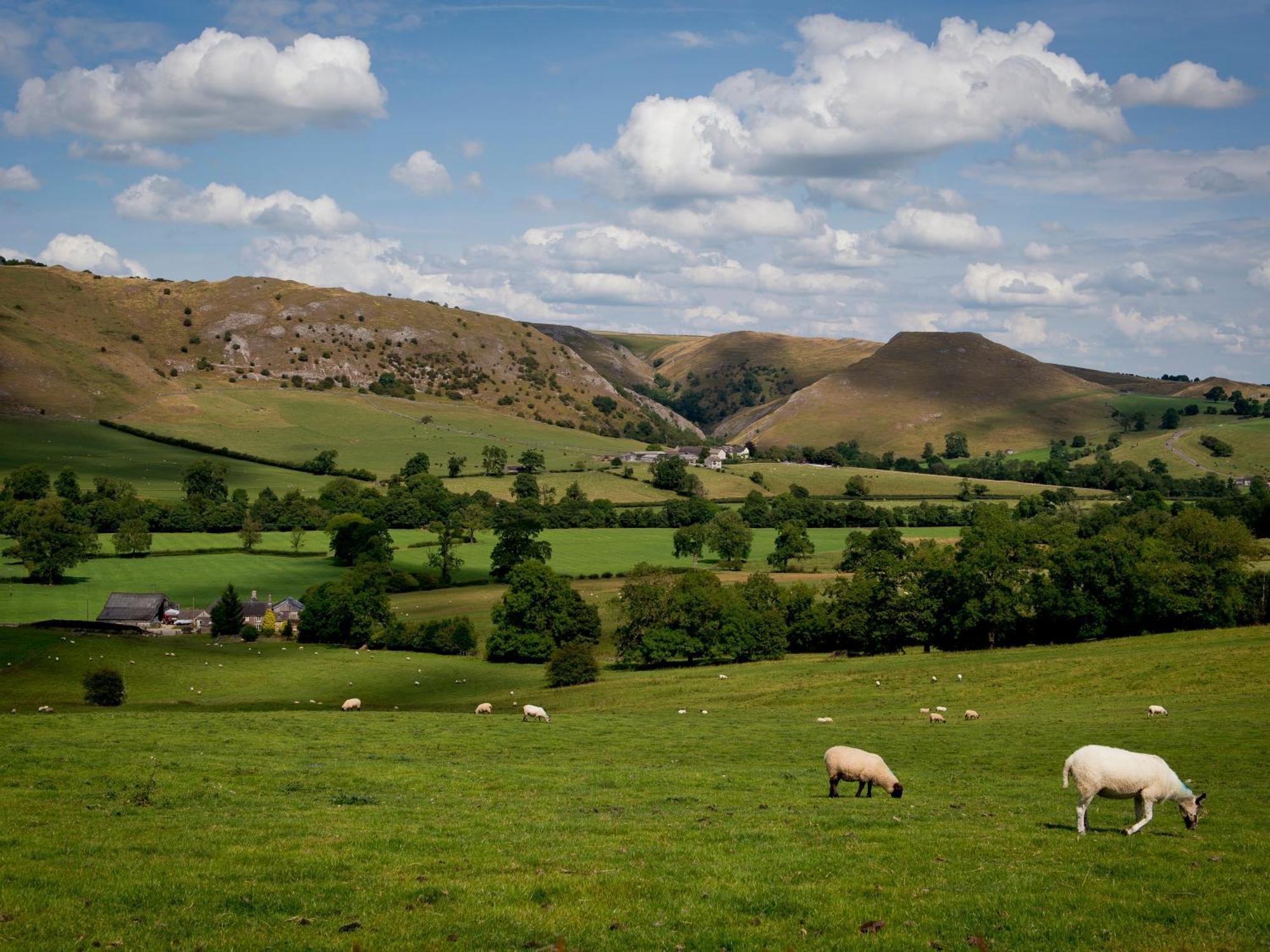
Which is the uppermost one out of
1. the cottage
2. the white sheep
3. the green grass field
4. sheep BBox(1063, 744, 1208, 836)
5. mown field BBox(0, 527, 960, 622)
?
the green grass field

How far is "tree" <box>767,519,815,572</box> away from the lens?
133125 millimetres

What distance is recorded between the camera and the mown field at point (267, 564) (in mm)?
111812

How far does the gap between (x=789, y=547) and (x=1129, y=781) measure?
376ft

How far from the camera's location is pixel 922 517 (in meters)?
179

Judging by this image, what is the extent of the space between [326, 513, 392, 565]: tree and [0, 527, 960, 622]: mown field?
216 centimetres

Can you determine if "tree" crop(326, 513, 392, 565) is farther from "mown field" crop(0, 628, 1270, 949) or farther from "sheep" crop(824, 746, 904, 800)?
"sheep" crop(824, 746, 904, 800)

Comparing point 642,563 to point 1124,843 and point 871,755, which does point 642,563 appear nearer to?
point 871,755

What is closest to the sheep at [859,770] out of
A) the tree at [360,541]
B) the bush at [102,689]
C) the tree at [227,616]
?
the bush at [102,689]

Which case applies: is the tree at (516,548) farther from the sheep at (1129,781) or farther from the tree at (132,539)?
the sheep at (1129,781)

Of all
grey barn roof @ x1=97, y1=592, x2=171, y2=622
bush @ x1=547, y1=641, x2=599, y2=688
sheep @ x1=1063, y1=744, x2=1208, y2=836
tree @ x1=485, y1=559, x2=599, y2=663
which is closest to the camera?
sheep @ x1=1063, y1=744, x2=1208, y2=836

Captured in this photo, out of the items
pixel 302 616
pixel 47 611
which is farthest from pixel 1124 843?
pixel 47 611

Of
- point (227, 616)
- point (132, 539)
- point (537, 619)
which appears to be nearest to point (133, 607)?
point (227, 616)

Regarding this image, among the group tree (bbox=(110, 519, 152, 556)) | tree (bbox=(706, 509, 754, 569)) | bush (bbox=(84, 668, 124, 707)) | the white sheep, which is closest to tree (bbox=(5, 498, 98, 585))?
tree (bbox=(110, 519, 152, 556))

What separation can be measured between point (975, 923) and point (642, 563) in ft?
296
